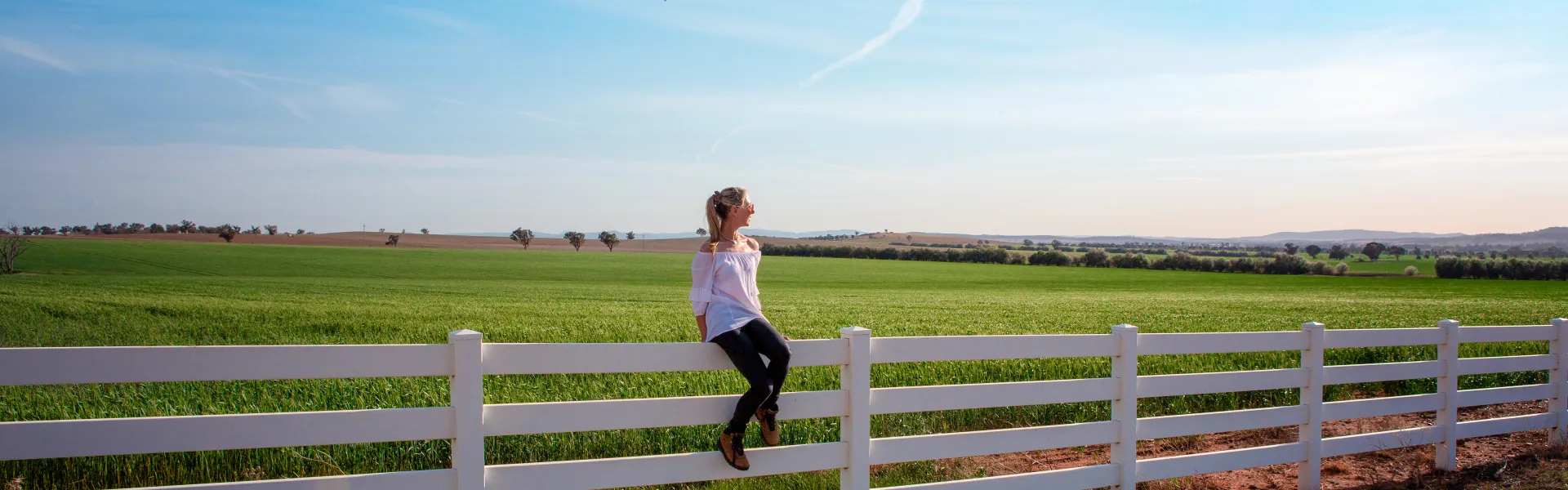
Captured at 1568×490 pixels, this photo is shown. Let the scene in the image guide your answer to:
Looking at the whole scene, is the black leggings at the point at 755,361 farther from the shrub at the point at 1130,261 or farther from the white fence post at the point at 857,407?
the shrub at the point at 1130,261

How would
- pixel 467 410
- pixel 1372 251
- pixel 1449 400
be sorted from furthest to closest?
pixel 1372 251
pixel 1449 400
pixel 467 410

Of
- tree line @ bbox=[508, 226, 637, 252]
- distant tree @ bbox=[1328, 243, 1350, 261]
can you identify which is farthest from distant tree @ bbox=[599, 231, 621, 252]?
distant tree @ bbox=[1328, 243, 1350, 261]

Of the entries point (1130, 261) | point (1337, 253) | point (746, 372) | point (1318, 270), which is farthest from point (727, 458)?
point (1337, 253)

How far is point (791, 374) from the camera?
10742mm

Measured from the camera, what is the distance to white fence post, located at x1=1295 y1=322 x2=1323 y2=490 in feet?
21.9

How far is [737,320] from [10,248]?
255 ft

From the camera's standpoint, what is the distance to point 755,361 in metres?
4.47

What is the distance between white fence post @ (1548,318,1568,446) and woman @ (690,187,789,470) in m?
7.71

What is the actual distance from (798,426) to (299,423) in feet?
17.0

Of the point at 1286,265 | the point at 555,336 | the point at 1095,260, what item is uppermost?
the point at 1095,260

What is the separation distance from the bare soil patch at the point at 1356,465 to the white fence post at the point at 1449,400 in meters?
0.14

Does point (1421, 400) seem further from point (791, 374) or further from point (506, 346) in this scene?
point (506, 346)

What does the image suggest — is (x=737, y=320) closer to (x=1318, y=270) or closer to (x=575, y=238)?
(x=1318, y=270)

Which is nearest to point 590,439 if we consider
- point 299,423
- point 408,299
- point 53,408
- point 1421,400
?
point 299,423
